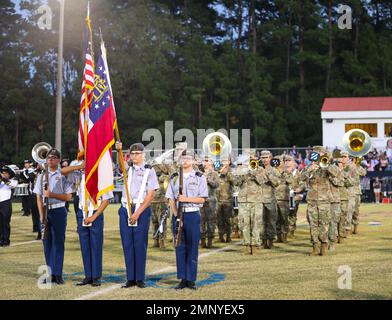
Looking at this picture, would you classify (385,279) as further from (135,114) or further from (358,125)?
(135,114)

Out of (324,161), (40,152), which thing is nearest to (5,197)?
(40,152)

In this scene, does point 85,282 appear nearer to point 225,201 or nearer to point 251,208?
point 251,208

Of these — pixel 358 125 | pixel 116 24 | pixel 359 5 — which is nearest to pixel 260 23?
pixel 359 5

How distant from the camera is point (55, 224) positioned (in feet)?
33.9

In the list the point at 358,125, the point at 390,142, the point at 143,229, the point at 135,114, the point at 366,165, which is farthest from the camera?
the point at 135,114

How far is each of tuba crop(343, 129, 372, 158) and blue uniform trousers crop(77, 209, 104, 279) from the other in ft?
33.7

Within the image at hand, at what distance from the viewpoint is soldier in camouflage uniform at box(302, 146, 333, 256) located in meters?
13.4

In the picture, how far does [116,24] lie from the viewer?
52250mm

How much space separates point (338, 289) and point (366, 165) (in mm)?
22754

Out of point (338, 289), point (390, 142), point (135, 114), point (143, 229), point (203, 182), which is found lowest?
point (338, 289)

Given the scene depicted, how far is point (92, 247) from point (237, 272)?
2604mm

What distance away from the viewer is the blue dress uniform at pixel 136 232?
A: 9680mm

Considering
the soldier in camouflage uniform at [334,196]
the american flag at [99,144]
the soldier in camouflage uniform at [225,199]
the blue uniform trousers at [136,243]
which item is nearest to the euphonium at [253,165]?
the soldier in camouflage uniform at [334,196]

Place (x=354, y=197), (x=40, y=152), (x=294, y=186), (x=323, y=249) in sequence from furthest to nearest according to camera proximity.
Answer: (x=354, y=197)
(x=294, y=186)
(x=323, y=249)
(x=40, y=152)
